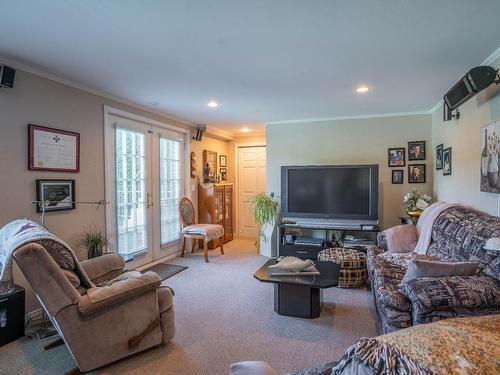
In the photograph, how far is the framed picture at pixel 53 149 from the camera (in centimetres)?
278

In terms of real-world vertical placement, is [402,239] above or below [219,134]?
below

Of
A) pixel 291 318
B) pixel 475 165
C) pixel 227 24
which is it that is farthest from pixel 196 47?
pixel 475 165

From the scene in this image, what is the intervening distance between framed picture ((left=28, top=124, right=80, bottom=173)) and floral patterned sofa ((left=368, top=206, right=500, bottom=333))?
318 cm

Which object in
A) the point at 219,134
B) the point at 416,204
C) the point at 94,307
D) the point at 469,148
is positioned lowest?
the point at 94,307

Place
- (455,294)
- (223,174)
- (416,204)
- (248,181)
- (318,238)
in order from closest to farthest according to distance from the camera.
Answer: (455,294) < (416,204) < (318,238) < (223,174) < (248,181)

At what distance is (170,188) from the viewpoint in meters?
4.94

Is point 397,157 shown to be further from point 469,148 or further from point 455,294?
point 455,294

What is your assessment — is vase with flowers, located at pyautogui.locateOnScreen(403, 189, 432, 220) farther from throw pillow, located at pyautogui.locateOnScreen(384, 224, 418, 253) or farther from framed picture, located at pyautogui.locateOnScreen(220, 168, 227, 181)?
framed picture, located at pyautogui.locateOnScreen(220, 168, 227, 181)

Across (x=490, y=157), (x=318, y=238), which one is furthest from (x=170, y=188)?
(x=490, y=157)

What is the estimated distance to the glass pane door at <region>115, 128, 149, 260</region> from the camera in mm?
3862

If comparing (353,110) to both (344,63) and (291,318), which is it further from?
(291,318)

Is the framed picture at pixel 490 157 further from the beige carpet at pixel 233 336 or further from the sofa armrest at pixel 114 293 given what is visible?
the sofa armrest at pixel 114 293

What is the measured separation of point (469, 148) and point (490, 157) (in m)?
0.57

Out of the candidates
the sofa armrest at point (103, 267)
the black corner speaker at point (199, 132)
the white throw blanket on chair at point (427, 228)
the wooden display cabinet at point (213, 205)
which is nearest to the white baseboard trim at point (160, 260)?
the wooden display cabinet at point (213, 205)
